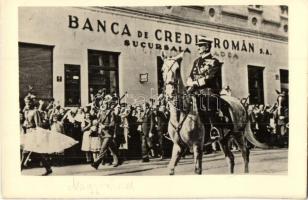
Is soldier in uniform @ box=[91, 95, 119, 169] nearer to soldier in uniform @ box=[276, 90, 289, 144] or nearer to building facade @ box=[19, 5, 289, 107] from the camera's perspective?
building facade @ box=[19, 5, 289, 107]

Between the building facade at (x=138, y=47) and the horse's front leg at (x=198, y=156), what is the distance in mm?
204

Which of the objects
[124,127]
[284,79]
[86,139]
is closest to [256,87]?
[284,79]

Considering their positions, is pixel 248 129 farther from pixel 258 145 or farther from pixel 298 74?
pixel 298 74

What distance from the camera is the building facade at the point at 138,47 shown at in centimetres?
139

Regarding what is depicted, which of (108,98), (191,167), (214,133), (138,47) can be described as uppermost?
(138,47)

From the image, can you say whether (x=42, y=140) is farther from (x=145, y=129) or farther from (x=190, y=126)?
(x=190, y=126)

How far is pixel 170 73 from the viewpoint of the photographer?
143cm

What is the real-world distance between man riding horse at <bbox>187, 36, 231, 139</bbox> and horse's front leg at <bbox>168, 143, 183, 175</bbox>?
0.36ft

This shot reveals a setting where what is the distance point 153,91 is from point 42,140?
0.38m

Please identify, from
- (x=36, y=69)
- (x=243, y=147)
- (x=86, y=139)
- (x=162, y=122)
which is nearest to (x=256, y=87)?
(x=243, y=147)

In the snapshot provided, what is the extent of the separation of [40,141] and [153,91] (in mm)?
382

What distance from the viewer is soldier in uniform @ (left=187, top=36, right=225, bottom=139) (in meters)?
1.45

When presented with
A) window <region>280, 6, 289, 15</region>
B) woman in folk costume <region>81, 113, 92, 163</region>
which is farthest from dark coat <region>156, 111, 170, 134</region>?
window <region>280, 6, 289, 15</region>

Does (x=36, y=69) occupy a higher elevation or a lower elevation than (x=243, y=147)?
higher
